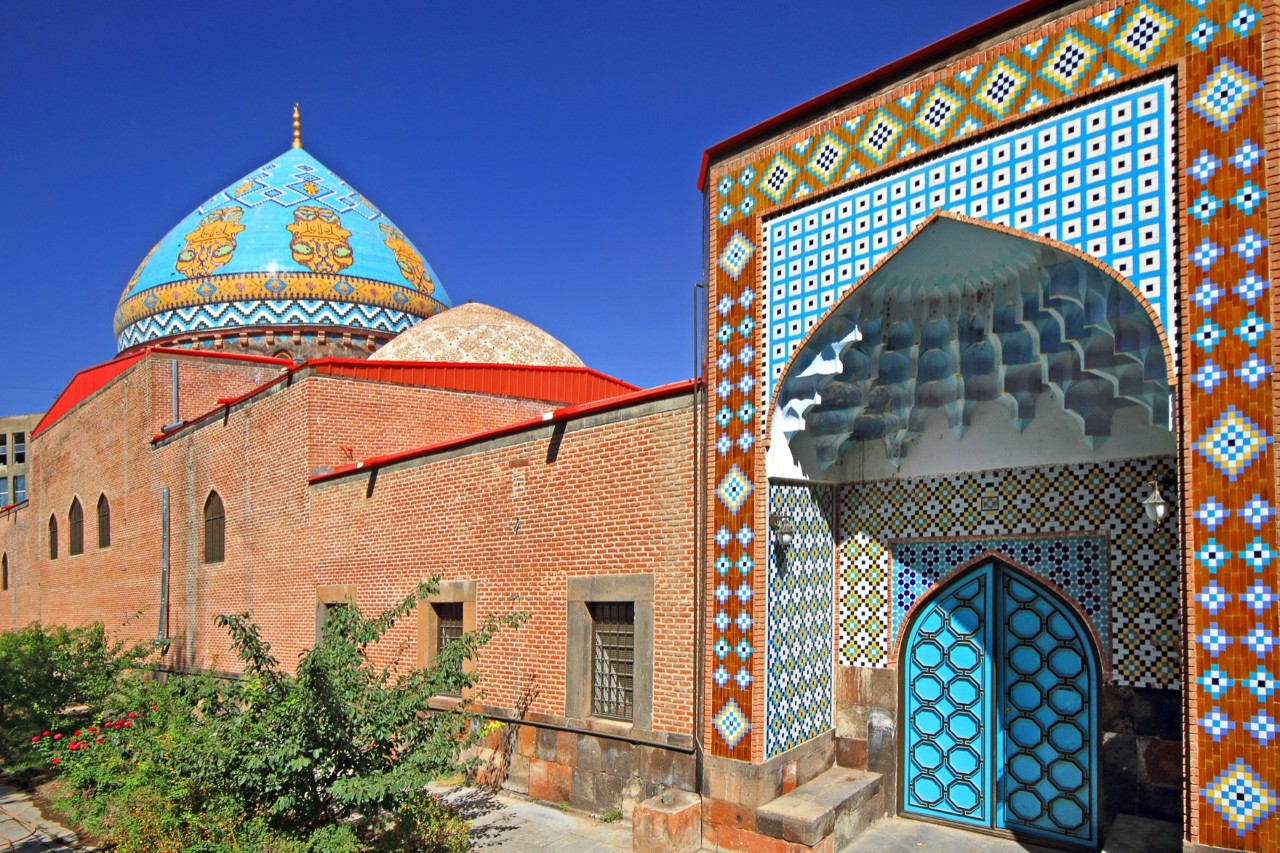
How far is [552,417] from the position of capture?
358 inches

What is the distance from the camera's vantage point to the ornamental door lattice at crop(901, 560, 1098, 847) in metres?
6.66

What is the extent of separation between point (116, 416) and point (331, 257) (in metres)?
5.43

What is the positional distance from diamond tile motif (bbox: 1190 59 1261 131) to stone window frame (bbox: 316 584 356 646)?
1008 cm

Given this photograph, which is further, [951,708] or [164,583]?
[164,583]

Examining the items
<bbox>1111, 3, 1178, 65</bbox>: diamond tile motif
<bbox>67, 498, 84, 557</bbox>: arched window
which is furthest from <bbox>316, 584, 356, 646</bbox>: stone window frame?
<bbox>67, 498, 84, 557</bbox>: arched window

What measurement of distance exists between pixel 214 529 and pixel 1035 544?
43.2ft

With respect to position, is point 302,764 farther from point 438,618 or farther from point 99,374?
point 99,374

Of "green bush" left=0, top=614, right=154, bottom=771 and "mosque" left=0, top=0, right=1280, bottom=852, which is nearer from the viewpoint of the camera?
"mosque" left=0, top=0, right=1280, bottom=852

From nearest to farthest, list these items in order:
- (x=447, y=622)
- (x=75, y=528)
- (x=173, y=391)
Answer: (x=447, y=622) < (x=173, y=391) < (x=75, y=528)

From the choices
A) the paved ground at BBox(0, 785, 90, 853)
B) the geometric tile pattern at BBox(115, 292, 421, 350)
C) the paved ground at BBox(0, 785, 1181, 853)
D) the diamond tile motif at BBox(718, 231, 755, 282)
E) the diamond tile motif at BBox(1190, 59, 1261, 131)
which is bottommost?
the paved ground at BBox(0, 785, 90, 853)

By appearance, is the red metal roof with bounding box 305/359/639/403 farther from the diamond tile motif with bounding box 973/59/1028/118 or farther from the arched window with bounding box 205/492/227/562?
Result: the diamond tile motif with bounding box 973/59/1028/118

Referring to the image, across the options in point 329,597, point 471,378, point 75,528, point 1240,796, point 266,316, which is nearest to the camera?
point 1240,796

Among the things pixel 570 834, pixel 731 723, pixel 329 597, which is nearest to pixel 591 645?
pixel 570 834

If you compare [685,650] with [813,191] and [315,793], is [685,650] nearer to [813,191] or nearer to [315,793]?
[315,793]
